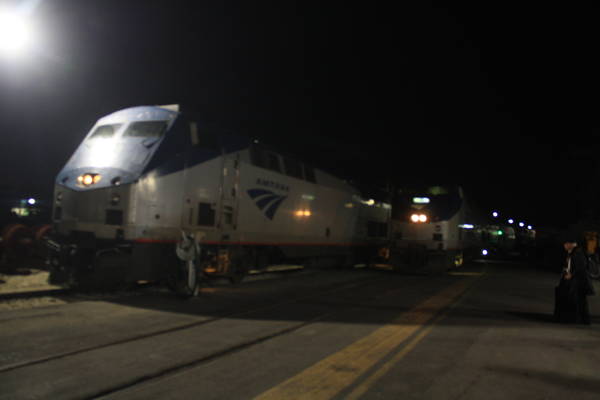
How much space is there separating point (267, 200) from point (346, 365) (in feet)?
25.9

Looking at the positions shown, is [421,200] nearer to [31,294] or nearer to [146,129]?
[146,129]

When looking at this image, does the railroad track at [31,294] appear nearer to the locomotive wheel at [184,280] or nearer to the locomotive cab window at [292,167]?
the locomotive wheel at [184,280]

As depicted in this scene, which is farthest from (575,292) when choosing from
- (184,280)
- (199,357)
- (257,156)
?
(257,156)

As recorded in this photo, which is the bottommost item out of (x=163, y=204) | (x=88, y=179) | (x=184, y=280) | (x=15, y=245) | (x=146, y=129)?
(x=184, y=280)

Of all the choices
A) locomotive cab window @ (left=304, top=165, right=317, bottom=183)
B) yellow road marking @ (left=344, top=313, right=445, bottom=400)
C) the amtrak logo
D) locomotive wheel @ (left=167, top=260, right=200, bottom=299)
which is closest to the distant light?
locomotive cab window @ (left=304, top=165, right=317, bottom=183)

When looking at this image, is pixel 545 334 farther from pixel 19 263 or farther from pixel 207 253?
pixel 19 263

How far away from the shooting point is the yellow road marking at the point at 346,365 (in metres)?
4.25

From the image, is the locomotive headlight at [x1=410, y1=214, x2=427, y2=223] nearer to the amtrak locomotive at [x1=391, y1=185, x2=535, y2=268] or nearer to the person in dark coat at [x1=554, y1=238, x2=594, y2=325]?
the amtrak locomotive at [x1=391, y1=185, x2=535, y2=268]

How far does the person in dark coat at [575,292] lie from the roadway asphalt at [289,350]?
0.25 meters

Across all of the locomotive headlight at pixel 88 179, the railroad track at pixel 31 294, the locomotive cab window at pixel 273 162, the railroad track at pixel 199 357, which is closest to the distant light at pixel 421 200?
the locomotive cab window at pixel 273 162

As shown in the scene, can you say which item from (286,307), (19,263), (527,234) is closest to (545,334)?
(286,307)

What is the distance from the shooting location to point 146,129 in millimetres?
10008

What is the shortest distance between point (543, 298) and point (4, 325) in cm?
1137

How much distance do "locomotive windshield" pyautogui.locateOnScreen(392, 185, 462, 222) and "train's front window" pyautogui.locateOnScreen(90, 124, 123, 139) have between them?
38.7ft
